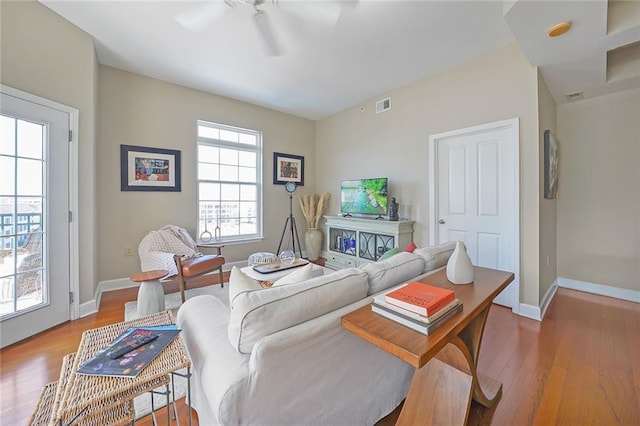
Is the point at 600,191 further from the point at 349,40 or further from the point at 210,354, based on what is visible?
the point at 210,354

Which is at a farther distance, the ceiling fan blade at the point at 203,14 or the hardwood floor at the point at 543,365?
the ceiling fan blade at the point at 203,14

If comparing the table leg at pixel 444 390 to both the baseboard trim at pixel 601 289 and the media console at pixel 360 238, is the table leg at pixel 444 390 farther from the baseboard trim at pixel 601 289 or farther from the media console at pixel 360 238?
the baseboard trim at pixel 601 289

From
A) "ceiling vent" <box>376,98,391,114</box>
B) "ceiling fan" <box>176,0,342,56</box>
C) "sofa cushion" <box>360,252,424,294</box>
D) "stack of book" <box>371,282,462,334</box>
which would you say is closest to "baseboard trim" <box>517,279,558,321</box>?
"sofa cushion" <box>360,252,424,294</box>

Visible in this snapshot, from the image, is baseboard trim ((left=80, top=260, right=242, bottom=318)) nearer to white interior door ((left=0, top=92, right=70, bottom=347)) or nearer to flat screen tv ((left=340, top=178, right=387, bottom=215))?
white interior door ((left=0, top=92, right=70, bottom=347))

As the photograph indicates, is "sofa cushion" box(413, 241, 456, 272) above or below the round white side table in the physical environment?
above

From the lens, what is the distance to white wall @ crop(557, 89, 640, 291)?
117 inches

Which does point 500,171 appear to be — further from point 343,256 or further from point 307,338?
point 307,338

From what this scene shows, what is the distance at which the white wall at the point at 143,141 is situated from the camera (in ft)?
10.6

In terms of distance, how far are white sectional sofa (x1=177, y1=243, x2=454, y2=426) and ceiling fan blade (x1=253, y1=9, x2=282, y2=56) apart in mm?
1989

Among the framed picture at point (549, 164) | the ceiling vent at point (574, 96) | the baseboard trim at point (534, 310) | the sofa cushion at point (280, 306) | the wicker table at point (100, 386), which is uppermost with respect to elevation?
the ceiling vent at point (574, 96)

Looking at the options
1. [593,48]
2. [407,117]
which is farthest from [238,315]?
[407,117]

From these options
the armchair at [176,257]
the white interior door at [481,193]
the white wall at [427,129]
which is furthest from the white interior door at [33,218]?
the white interior door at [481,193]

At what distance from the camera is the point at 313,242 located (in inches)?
192

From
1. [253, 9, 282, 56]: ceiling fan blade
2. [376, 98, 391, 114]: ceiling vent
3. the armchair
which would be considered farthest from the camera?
[376, 98, 391, 114]: ceiling vent
